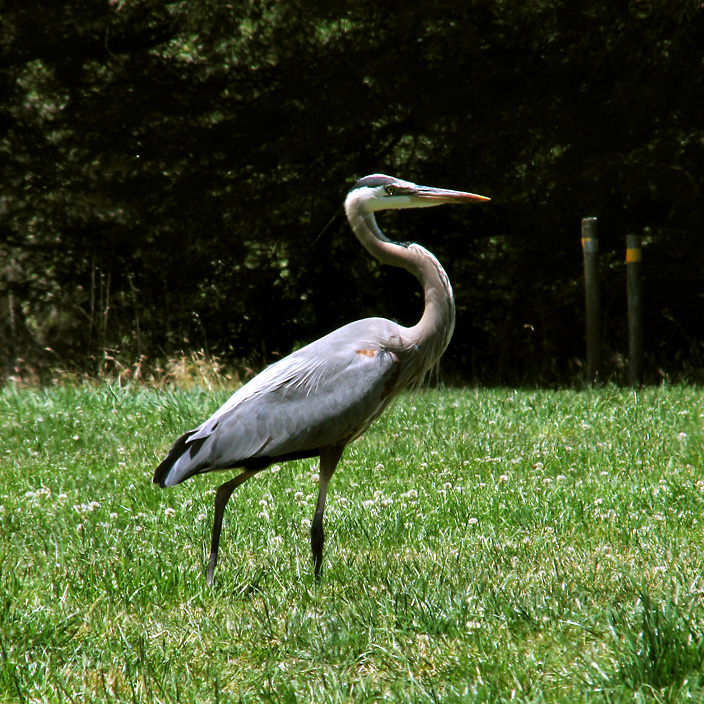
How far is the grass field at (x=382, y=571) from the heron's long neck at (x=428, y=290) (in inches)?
35.6

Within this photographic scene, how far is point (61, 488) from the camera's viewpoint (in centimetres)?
507

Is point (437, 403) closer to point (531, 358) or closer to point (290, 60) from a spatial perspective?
point (531, 358)

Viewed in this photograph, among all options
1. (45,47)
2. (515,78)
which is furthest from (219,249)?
(515,78)

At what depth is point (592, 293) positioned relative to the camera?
8477 millimetres

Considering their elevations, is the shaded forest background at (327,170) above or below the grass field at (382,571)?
above

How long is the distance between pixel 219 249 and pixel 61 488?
18.7 feet

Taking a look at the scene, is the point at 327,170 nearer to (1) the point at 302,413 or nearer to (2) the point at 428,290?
(2) the point at 428,290

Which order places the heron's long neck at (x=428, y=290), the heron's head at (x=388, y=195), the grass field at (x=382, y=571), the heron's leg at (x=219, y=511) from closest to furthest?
the grass field at (x=382, y=571) < the heron's leg at (x=219, y=511) < the heron's long neck at (x=428, y=290) < the heron's head at (x=388, y=195)

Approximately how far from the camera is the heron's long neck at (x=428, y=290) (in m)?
3.85

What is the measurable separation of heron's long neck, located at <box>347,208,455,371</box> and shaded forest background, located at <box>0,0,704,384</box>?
219 inches

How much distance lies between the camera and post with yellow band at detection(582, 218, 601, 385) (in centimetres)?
835

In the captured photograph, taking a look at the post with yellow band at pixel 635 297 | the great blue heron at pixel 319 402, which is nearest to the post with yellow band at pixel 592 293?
the post with yellow band at pixel 635 297

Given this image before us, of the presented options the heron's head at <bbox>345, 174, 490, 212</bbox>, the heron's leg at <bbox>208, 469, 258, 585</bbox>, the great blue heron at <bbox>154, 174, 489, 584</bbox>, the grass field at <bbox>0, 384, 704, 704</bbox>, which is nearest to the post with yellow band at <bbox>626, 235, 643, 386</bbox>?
the grass field at <bbox>0, 384, 704, 704</bbox>

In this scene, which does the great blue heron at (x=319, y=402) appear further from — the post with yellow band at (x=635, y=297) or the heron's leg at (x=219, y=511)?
the post with yellow band at (x=635, y=297)
